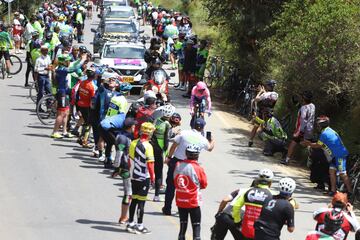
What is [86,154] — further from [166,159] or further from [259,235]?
[259,235]

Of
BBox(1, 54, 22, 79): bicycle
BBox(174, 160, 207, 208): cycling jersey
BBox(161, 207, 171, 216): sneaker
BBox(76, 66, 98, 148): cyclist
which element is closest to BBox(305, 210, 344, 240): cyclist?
BBox(174, 160, 207, 208): cycling jersey

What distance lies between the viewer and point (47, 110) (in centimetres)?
2275

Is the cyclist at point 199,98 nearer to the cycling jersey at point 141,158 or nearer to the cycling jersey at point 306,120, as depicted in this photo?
the cycling jersey at point 306,120

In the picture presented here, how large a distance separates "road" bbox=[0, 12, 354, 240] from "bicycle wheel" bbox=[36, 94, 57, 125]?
8.6 inches

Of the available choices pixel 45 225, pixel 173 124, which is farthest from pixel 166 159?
pixel 45 225

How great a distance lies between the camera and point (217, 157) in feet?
66.7

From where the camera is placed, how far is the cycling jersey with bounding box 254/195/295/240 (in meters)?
10.4

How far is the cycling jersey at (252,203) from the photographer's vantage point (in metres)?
10.7

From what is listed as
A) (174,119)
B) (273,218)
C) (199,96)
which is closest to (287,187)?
(273,218)

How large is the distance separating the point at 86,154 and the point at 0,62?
40.0 feet

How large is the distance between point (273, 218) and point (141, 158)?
3.23 metres

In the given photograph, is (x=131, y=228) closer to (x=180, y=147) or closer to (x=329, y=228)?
(x=180, y=147)

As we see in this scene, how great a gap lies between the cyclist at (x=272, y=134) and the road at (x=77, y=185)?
33 centimetres

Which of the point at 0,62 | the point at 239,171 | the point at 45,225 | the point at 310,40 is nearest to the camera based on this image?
the point at 45,225
